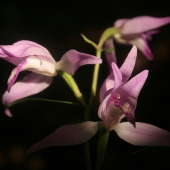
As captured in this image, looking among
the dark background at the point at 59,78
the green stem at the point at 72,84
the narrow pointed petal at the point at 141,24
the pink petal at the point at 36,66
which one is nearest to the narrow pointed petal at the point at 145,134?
the green stem at the point at 72,84

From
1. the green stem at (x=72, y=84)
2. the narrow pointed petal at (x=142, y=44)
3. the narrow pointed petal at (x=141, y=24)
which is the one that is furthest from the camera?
the narrow pointed petal at (x=142, y=44)

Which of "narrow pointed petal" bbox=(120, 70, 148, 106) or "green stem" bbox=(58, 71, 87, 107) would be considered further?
"green stem" bbox=(58, 71, 87, 107)

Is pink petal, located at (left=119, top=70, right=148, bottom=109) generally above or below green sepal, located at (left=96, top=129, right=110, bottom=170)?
above

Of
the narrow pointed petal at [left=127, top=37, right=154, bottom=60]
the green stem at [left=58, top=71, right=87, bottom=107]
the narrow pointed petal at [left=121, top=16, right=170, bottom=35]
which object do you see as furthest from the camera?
the narrow pointed petal at [left=127, top=37, right=154, bottom=60]

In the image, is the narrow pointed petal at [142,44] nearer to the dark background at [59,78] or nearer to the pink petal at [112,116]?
the pink petal at [112,116]

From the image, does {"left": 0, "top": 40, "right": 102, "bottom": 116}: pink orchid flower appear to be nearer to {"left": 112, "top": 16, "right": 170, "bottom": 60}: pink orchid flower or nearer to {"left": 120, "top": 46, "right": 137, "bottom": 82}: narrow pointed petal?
{"left": 120, "top": 46, "right": 137, "bottom": 82}: narrow pointed petal

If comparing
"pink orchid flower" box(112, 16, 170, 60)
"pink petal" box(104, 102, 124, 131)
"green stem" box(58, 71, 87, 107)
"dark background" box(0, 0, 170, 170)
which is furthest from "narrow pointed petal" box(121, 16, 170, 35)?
"dark background" box(0, 0, 170, 170)
